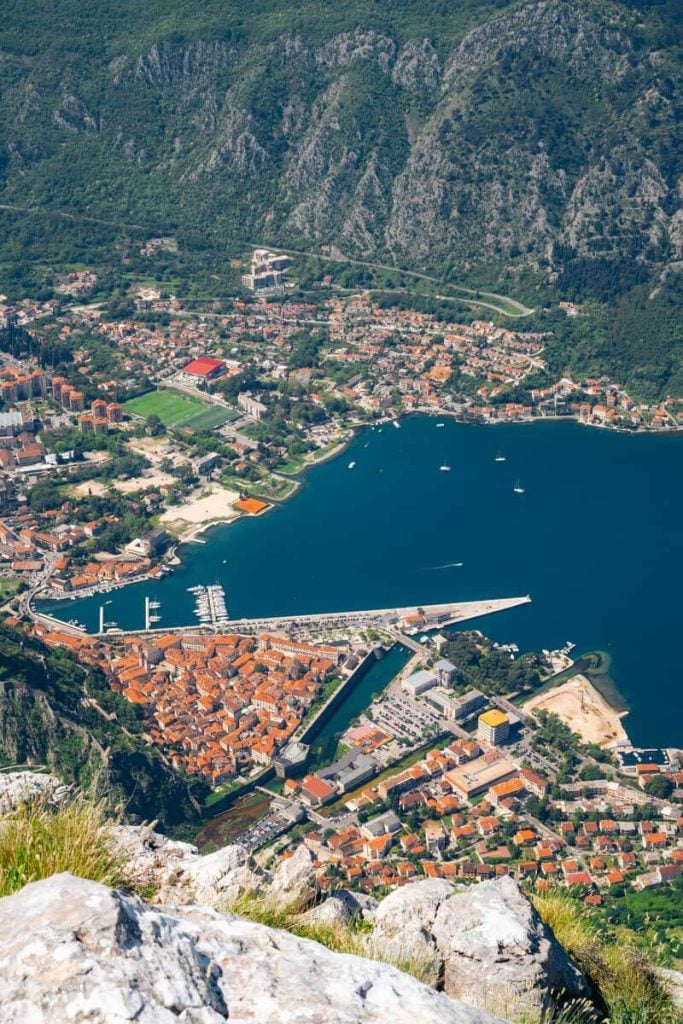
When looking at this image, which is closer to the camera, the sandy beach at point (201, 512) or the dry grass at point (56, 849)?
the dry grass at point (56, 849)

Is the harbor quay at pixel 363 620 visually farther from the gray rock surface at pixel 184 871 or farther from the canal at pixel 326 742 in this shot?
the gray rock surface at pixel 184 871

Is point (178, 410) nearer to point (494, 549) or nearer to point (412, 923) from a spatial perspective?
point (494, 549)

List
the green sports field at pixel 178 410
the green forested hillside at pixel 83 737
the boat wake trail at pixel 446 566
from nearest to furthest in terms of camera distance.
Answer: the green forested hillside at pixel 83 737
the boat wake trail at pixel 446 566
the green sports field at pixel 178 410

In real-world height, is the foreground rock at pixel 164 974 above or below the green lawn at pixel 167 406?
above

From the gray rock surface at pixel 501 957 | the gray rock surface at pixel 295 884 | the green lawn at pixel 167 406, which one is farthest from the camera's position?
the green lawn at pixel 167 406

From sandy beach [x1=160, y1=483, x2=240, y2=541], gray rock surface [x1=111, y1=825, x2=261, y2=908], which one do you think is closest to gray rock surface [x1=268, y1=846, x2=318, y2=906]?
gray rock surface [x1=111, y1=825, x2=261, y2=908]

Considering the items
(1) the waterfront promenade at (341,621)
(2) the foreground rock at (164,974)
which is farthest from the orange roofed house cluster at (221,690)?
(2) the foreground rock at (164,974)

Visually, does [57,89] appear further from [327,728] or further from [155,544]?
[327,728]
